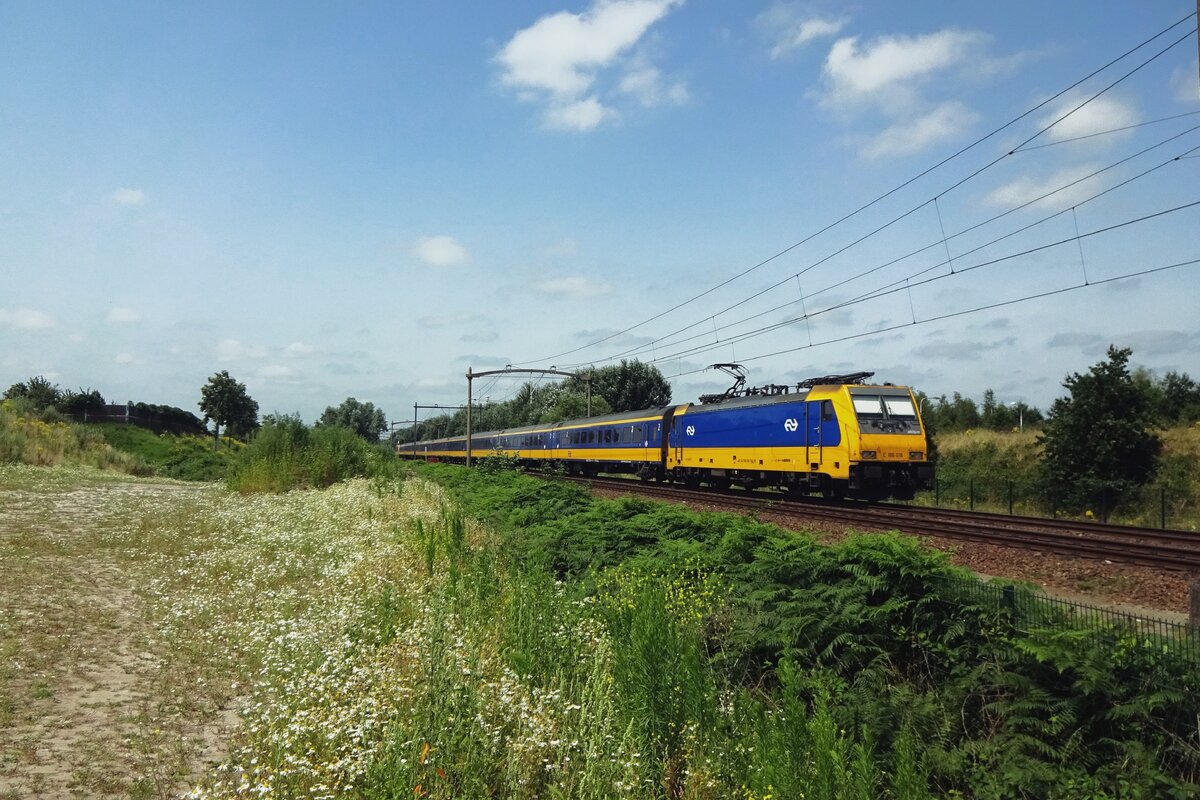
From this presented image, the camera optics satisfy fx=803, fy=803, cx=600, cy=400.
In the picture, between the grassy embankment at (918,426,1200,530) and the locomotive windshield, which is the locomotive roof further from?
the grassy embankment at (918,426,1200,530)

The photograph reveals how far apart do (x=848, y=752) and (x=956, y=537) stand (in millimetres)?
10506

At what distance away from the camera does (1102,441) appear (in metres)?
23.3

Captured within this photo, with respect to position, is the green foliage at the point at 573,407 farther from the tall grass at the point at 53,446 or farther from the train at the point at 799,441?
the train at the point at 799,441

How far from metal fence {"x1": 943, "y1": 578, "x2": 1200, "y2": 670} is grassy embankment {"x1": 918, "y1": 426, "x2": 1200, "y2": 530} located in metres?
17.1

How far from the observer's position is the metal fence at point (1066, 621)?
4.90 meters

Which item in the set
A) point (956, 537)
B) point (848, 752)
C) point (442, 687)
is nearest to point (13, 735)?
point (442, 687)

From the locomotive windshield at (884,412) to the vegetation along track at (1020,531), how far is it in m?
1.98

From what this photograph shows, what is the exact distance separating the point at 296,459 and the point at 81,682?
1935 cm

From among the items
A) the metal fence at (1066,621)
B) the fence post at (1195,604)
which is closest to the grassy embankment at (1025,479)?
the fence post at (1195,604)

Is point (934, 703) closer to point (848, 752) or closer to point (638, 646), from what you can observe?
point (848, 752)

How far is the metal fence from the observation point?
4.90 m

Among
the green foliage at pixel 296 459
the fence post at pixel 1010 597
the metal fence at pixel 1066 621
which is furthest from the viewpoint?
the green foliage at pixel 296 459

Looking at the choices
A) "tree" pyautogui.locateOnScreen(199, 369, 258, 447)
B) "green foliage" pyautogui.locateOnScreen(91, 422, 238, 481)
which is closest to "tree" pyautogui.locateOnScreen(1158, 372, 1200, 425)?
"green foliage" pyautogui.locateOnScreen(91, 422, 238, 481)

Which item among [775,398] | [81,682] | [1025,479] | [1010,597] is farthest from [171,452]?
[1010,597]
